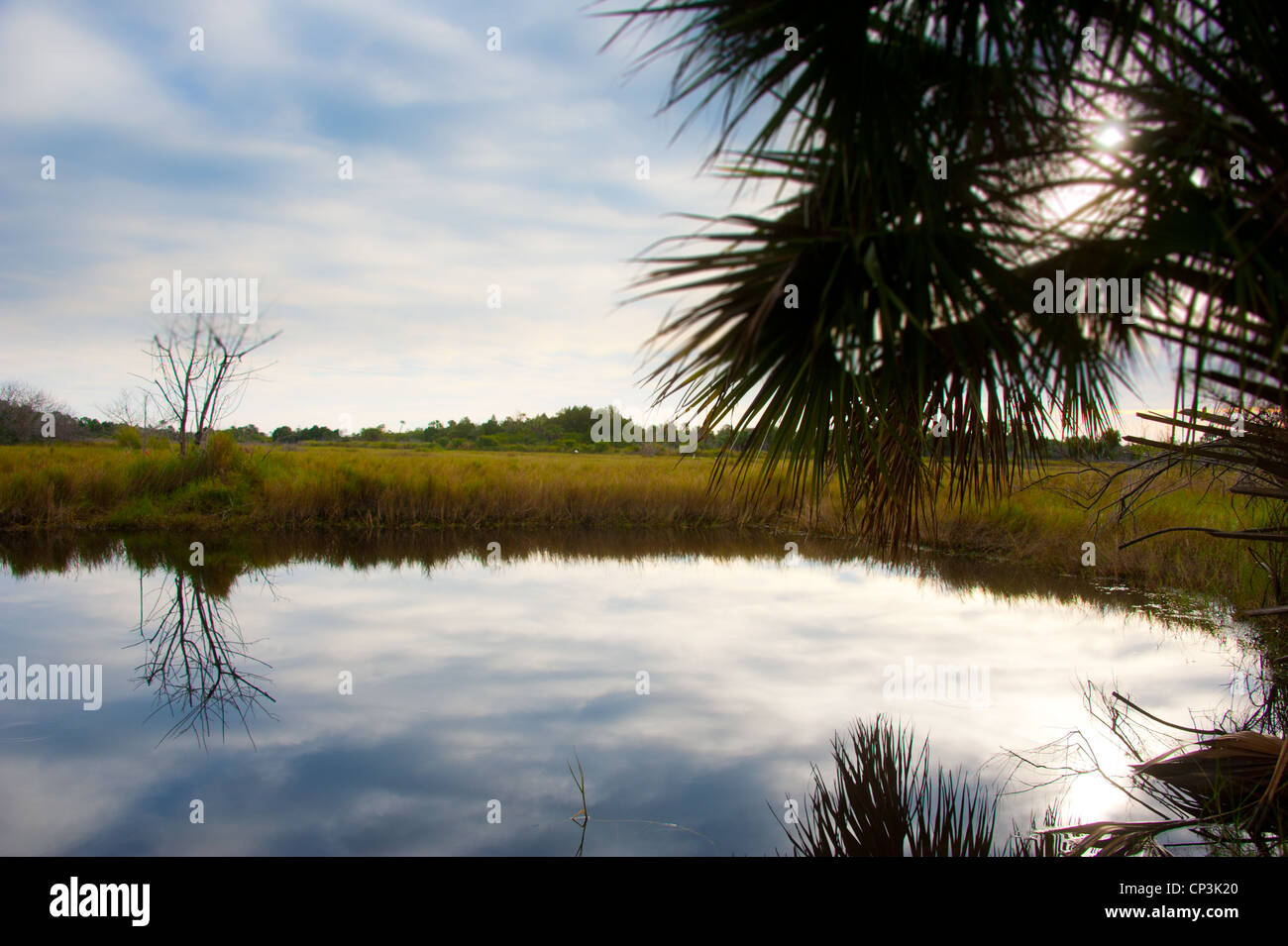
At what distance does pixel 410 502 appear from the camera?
14484 mm

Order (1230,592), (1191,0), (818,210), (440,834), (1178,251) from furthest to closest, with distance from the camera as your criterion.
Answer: (1230,592) < (440,834) < (818,210) < (1191,0) < (1178,251)

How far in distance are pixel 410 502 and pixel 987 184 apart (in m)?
13.3

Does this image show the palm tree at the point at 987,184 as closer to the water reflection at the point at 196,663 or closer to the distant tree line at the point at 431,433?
the water reflection at the point at 196,663

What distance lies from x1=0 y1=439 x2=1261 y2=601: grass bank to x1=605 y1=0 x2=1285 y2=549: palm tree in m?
8.08

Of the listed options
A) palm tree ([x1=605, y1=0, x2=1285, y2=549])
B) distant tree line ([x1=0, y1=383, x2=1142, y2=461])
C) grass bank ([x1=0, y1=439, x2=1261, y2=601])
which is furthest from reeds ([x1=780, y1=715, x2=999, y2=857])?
distant tree line ([x1=0, y1=383, x2=1142, y2=461])

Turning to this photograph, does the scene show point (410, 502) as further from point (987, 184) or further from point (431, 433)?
point (431, 433)

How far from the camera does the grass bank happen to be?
10617 mm

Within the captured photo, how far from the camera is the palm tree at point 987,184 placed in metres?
2.24

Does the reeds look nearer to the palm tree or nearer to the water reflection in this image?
the palm tree

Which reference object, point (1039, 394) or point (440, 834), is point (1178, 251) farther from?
point (440, 834)

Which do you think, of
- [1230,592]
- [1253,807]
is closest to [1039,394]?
[1253,807]

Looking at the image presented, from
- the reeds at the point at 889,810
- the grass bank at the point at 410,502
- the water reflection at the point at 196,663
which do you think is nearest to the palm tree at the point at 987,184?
the reeds at the point at 889,810

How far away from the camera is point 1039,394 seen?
357cm
